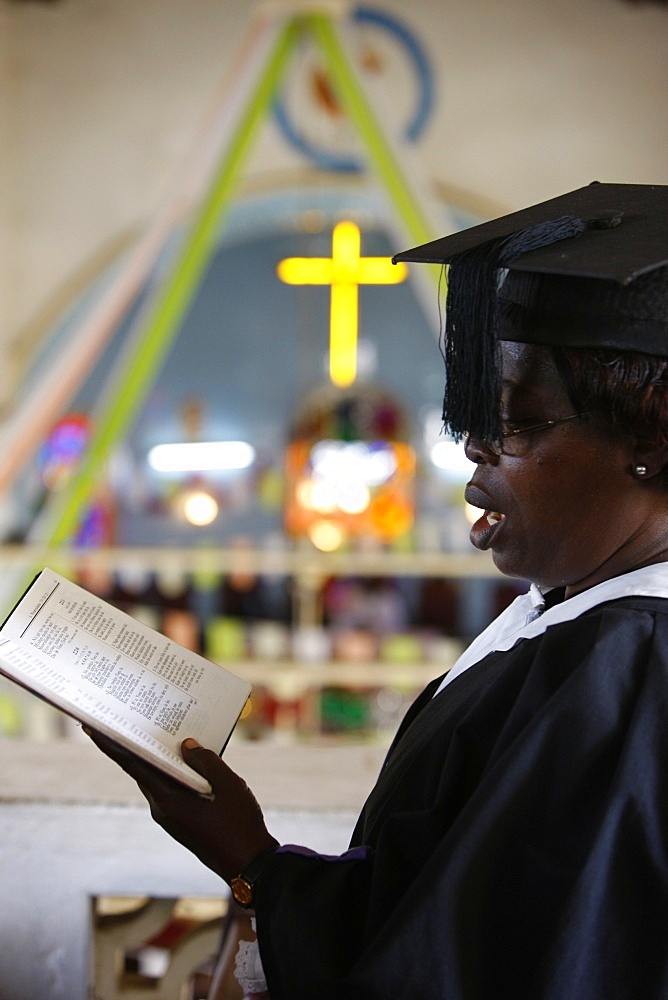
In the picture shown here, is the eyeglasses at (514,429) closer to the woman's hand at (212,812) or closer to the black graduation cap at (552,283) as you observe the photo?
the black graduation cap at (552,283)

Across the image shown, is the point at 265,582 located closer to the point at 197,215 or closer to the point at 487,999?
the point at 197,215

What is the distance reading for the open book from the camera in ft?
2.43

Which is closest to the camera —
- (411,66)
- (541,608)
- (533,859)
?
(533,859)

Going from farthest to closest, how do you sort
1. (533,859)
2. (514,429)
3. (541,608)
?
(541,608)
(514,429)
(533,859)

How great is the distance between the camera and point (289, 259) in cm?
442

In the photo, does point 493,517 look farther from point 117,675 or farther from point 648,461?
point 117,675

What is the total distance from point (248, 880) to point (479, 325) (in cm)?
43

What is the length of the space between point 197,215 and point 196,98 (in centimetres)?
117

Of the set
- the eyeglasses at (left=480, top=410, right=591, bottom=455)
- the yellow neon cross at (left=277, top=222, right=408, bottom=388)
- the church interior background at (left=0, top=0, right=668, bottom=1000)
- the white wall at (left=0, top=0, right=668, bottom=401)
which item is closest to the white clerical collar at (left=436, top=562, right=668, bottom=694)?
the eyeglasses at (left=480, top=410, right=591, bottom=455)

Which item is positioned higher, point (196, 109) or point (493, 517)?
point (196, 109)

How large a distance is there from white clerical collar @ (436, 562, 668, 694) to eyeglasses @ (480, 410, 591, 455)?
4.5 inches

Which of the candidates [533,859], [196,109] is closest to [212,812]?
[533,859]

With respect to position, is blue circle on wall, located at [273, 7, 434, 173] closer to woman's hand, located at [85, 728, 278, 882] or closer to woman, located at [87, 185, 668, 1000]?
woman, located at [87, 185, 668, 1000]

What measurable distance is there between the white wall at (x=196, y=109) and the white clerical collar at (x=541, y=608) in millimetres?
3404
